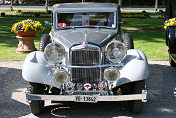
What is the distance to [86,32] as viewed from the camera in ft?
20.8

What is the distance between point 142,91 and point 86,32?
A: 1.73m

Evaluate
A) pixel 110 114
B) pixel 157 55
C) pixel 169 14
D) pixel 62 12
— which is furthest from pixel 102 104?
pixel 169 14

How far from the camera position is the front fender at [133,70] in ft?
17.7

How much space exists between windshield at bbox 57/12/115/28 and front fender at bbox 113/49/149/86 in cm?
139

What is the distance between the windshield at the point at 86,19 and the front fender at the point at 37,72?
1.41 metres

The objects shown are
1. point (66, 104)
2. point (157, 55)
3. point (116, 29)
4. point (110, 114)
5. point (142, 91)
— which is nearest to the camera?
point (142, 91)

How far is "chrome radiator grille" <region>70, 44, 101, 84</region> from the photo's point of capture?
552 cm

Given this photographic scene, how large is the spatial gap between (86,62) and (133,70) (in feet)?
2.64

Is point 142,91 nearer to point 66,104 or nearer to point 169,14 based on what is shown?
point 66,104

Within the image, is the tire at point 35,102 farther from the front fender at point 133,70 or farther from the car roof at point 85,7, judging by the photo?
the car roof at point 85,7

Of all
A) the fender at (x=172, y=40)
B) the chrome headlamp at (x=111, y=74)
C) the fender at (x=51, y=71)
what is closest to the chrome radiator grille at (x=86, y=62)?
the chrome headlamp at (x=111, y=74)

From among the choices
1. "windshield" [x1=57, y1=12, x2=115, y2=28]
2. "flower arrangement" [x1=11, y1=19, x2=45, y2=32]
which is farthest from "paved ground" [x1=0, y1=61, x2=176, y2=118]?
"flower arrangement" [x1=11, y1=19, x2=45, y2=32]

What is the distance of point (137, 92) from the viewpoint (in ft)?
17.9

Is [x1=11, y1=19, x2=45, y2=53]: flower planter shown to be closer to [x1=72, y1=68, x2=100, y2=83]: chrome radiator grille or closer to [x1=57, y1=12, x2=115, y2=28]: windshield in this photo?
[x1=57, y1=12, x2=115, y2=28]: windshield
